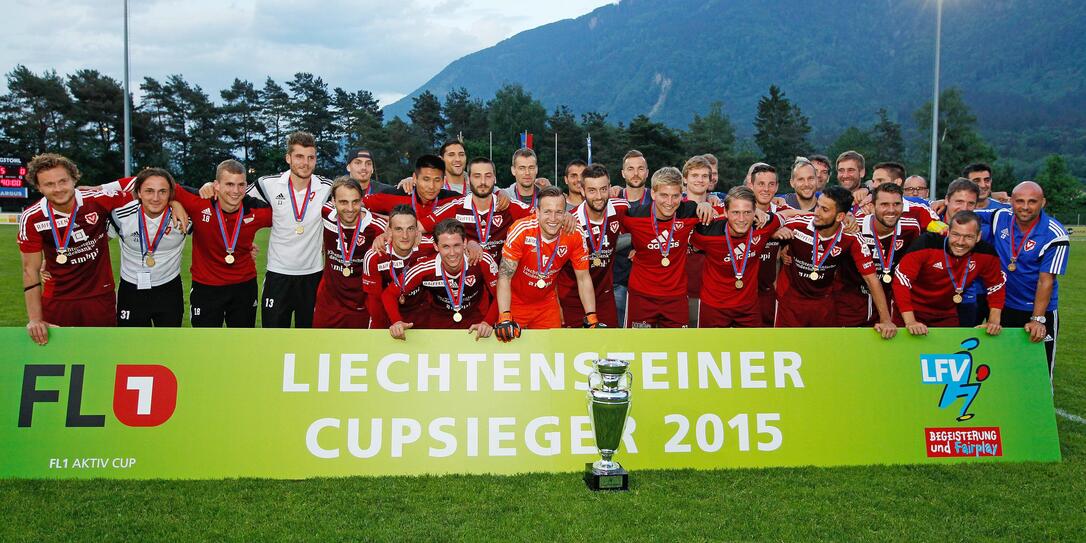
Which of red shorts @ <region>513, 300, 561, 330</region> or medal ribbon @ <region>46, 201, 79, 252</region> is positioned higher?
medal ribbon @ <region>46, 201, 79, 252</region>

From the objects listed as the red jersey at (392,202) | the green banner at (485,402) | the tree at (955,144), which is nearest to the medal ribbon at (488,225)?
the red jersey at (392,202)

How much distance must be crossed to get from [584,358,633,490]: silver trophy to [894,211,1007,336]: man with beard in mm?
2574

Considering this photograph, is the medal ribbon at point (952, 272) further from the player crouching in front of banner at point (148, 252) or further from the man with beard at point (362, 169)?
the player crouching in front of banner at point (148, 252)

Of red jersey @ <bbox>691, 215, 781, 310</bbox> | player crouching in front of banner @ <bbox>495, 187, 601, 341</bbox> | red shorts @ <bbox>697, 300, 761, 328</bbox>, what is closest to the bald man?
red jersey @ <bbox>691, 215, 781, 310</bbox>

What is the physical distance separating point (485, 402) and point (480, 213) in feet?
6.84

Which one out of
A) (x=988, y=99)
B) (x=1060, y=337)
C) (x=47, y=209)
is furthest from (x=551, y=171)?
(x=988, y=99)

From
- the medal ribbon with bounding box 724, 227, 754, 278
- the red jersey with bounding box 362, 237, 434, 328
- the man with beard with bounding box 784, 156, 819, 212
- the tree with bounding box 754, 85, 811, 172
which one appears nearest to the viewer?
the red jersey with bounding box 362, 237, 434, 328

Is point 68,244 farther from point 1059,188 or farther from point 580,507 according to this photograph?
point 1059,188

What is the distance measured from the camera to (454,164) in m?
7.09

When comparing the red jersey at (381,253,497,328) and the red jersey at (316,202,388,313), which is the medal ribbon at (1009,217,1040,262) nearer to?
the red jersey at (381,253,497,328)

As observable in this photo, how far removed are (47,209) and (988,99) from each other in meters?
226

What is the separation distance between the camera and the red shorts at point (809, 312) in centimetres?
627

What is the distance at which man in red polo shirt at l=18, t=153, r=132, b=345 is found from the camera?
5477 millimetres

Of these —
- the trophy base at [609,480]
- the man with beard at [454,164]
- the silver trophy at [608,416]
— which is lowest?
the trophy base at [609,480]
